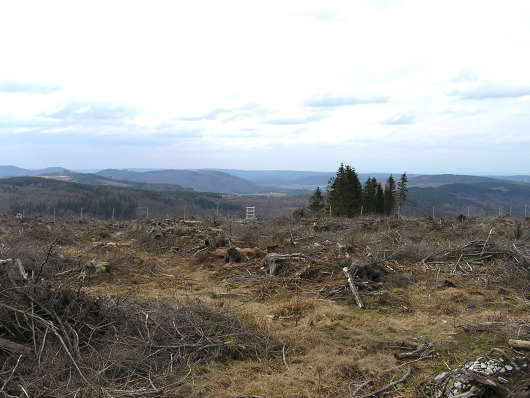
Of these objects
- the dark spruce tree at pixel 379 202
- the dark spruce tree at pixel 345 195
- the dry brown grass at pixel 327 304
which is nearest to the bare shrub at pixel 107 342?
the dry brown grass at pixel 327 304

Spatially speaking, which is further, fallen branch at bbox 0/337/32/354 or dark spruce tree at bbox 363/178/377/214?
dark spruce tree at bbox 363/178/377/214

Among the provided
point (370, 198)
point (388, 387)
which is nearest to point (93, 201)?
point (370, 198)

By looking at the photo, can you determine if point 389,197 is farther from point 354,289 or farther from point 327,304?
point 327,304

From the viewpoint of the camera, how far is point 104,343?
4961 mm

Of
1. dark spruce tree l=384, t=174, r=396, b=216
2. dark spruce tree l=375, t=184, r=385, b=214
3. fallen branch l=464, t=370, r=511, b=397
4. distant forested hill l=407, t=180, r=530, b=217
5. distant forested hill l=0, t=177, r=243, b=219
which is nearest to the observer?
fallen branch l=464, t=370, r=511, b=397

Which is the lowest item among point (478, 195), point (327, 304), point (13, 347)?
point (478, 195)

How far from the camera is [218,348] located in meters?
5.08

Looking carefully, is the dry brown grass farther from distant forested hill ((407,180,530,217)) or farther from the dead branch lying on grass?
distant forested hill ((407,180,530,217))

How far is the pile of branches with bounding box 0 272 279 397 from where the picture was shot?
407 centimetres

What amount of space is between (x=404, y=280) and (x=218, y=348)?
557cm

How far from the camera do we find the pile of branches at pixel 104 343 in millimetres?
4066

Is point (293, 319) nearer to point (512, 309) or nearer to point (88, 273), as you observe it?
point (512, 309)

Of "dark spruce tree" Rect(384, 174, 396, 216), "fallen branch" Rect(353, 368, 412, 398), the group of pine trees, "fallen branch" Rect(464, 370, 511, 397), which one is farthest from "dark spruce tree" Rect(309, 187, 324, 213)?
"fallen branch" Rect(464, 370, 511, 397)

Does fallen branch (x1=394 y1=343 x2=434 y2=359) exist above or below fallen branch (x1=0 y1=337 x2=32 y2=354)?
below
